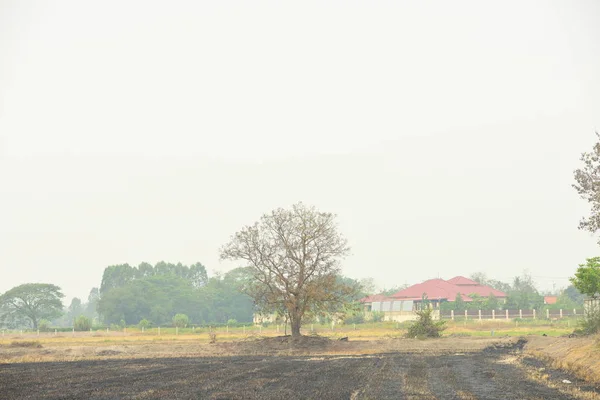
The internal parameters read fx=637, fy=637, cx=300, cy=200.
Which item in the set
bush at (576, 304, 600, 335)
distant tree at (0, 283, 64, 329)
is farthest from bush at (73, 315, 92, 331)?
bush at (576, 304, 600, 335)

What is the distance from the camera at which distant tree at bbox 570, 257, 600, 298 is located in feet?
118

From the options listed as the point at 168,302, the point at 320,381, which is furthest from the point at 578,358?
A: the point at 168,302

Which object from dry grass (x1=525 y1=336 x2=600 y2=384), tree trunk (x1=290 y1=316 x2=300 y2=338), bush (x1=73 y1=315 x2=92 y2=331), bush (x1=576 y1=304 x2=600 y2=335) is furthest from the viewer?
bush (x1=73 y1=315 x2=92 y2=331)

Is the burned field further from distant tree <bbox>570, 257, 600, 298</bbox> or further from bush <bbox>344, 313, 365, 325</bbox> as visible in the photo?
bush <bbox>344, 313, 365, 325</bbox>

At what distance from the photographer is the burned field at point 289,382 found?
1945cm

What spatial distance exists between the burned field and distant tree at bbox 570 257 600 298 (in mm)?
7983

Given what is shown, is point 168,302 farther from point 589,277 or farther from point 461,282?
point 589,277

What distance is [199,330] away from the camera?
93875 millimetres

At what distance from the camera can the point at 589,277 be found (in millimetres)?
36312

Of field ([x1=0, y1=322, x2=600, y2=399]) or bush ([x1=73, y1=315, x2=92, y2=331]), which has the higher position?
field ([x1=0, y1=322, x2=600, y2=399])

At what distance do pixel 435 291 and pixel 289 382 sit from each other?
117 metres

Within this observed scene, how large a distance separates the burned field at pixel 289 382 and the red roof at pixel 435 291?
102374 millimetres

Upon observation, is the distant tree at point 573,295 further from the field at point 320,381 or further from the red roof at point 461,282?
the field at point 320,381

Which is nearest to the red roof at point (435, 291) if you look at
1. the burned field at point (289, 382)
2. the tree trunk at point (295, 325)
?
the tree trunk at point (295, 325)
